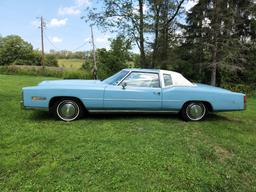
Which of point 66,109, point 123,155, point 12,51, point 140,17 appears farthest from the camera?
point 12,51

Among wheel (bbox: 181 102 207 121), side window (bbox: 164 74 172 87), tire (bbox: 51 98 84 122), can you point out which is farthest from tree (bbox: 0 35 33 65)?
wheel (bbox: 181 102 207 121)

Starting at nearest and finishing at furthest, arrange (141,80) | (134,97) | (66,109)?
(66,109) < (134,97) < (141,80)

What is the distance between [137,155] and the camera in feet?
12.0

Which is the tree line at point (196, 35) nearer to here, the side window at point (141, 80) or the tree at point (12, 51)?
the side window at point (141, 80)

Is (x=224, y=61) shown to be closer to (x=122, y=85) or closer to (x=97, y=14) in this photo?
(x=97, y=14)

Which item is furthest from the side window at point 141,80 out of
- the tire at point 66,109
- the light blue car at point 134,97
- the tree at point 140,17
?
the tree at point 140,17

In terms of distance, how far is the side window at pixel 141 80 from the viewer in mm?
5668

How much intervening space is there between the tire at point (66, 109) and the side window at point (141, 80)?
48.2 inches

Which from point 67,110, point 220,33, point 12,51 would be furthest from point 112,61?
point 12,51

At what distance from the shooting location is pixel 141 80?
18.8 feet

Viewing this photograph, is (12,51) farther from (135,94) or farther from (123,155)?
(123,155)

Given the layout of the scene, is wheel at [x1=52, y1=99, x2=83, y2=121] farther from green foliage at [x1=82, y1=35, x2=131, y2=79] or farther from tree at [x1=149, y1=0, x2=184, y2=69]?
green foliage at [x1=82, y1=35, x2=131, y2=79]

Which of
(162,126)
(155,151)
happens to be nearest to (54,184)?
(155,151)

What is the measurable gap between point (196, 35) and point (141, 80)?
1522 centimetres
